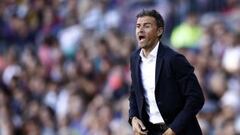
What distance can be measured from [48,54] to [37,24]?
1.46 metres

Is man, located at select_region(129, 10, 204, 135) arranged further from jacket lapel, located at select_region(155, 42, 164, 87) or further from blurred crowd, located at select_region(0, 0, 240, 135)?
blurred crowd, located at select_region(0, 0, 240, 135)

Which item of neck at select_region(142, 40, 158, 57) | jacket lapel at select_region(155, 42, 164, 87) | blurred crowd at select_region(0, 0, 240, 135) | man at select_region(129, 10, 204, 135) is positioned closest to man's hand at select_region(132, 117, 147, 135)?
man at select_region(129, 10, 204, 135)

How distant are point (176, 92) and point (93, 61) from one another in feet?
23.0

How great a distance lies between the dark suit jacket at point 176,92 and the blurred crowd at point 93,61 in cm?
411

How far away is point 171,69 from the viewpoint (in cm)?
526

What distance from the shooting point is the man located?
5234mm

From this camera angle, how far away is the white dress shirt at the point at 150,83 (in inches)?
209

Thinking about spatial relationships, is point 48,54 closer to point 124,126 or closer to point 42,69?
point 42,69

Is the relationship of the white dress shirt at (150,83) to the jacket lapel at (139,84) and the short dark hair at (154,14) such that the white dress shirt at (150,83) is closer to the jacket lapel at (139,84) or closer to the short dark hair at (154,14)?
the jacket lapel at (139,84)

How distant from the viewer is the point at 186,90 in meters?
5.25

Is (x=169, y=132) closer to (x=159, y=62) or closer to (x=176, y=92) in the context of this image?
(x=176, y=92)

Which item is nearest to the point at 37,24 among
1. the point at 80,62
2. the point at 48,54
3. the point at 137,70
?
the point at 48,54

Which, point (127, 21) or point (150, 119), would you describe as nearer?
point (150, 119)

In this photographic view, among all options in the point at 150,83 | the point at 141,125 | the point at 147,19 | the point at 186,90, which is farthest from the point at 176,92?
the point at 147,19
